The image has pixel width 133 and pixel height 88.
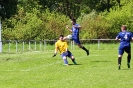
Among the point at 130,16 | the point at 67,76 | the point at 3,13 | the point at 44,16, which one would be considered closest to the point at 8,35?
the point at 44,16

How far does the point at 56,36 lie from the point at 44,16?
6.99m

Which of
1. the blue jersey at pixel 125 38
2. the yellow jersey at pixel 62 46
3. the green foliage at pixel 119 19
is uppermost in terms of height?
the green foliage at pixel 119 19

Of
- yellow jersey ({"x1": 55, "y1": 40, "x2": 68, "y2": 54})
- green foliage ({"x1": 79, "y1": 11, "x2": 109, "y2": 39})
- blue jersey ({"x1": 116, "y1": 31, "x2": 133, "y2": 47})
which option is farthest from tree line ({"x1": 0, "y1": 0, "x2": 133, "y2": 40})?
blue jersey ({"x1": 116, "y1": 31, "x2": 133, "y2": 47})

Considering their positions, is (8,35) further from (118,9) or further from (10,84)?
(10,84)

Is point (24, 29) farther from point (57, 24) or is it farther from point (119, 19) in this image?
point (119, 19)

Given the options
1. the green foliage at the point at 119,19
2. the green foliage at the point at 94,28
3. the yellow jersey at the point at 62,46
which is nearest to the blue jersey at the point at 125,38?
the yellow jersey at the point at 62,46

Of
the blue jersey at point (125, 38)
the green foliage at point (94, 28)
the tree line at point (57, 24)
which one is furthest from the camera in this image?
the green foliage at point (94, 28)

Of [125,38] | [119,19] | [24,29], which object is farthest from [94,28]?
[125,38]

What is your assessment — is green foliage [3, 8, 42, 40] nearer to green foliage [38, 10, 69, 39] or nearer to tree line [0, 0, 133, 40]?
tree line [0, 0, 133, 40]

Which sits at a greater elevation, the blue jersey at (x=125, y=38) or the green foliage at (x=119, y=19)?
the green foliage at (x=119, y=19)

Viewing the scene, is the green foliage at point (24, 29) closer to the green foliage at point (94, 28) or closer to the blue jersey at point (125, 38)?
the green foliage at point (94, 28)

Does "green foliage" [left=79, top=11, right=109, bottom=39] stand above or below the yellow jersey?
above

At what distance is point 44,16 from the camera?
6338 cm

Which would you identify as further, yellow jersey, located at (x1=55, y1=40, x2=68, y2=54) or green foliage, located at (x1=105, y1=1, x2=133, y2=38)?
green foliage, located at (x1=105, y1=1, x2=133, y2=38)
